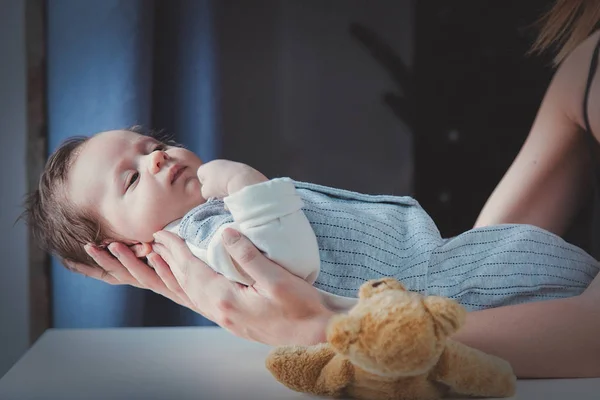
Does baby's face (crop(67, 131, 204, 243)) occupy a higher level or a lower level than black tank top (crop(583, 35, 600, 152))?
lower

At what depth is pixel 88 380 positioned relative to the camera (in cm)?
83

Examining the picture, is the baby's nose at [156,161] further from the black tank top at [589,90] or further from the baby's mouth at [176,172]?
the black tank top at [589,90]

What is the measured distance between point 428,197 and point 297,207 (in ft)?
1.66

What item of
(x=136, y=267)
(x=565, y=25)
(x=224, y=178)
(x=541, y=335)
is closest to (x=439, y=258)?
(x=541, y=335)

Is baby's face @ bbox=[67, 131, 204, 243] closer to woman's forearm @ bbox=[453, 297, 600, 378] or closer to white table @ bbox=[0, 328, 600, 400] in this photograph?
white table @ bbox=[0, 328, 600, 400]

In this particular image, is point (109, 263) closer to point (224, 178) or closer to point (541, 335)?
point (224, 178)

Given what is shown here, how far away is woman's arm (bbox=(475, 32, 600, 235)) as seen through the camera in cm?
110

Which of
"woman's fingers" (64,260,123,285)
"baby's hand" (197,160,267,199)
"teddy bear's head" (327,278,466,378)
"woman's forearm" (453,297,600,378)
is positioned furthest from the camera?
"woman's fingers" (64,260,123,285)

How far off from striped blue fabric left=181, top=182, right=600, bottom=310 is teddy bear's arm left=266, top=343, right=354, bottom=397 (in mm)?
127

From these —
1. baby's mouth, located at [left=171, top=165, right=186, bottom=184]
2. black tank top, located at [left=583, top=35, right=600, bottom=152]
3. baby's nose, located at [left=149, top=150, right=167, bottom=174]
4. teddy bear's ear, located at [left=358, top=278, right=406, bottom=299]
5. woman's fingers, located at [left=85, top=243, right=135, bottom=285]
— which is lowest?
woman's fingers, located at [left=85, top=243, right=135, bottom=285]

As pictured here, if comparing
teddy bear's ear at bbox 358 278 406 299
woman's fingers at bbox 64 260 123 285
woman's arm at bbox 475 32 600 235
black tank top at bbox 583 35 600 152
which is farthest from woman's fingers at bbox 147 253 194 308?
black tank top at bbox 583 35 600 152

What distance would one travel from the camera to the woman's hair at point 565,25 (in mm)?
1117

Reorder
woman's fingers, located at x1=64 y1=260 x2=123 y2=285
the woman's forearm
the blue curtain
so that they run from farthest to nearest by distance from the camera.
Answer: the blue curtain, woman's fingers, located at x1=64 y1=260 x2=123 y2=285, the woman's forearm

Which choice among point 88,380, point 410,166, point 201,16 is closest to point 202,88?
point 201,16
